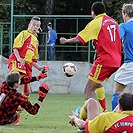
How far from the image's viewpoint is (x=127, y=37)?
11.9 meters

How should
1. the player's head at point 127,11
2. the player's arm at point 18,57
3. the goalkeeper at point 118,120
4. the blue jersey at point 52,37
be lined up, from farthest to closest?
1. the blue jersey at point 52,37
2. the player's arm at point 18,57
3. the player's head at point 127,11
4. the goalkeeper at point 118,120

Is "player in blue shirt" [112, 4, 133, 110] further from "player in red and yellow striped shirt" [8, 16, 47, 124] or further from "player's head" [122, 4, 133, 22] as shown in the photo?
"player in red and yellow striped shirt" [8, 16, 47, 124]

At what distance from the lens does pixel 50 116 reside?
13.9m

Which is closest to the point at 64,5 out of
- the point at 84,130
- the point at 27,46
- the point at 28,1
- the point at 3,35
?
the point at 28,1

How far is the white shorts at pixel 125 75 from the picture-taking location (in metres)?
11.8

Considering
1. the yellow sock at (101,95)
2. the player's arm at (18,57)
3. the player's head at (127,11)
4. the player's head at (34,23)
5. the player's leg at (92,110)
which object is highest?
the player's head at (127,11)

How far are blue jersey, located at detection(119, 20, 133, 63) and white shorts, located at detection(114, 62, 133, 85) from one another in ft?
0.49

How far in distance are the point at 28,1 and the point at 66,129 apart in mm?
24938

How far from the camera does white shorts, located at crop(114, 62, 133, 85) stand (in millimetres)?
11836

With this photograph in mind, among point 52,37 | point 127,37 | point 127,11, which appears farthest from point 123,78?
point 52,37

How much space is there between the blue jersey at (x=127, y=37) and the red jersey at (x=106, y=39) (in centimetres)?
15

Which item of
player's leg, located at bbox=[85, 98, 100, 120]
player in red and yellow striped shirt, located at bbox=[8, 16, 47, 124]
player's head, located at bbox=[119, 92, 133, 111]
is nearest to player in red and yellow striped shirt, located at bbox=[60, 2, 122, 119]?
player in red and yellow striped shirt, located at bbox=[8, 16, 47, 124]

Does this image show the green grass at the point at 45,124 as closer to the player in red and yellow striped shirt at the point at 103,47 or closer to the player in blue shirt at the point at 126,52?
the player in red and yellow striped shirt at the point at 103,47

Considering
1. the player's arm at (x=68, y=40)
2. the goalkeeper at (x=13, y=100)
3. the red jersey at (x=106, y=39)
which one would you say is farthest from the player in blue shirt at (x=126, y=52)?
the goalkeeper at (x=13, y=100)
